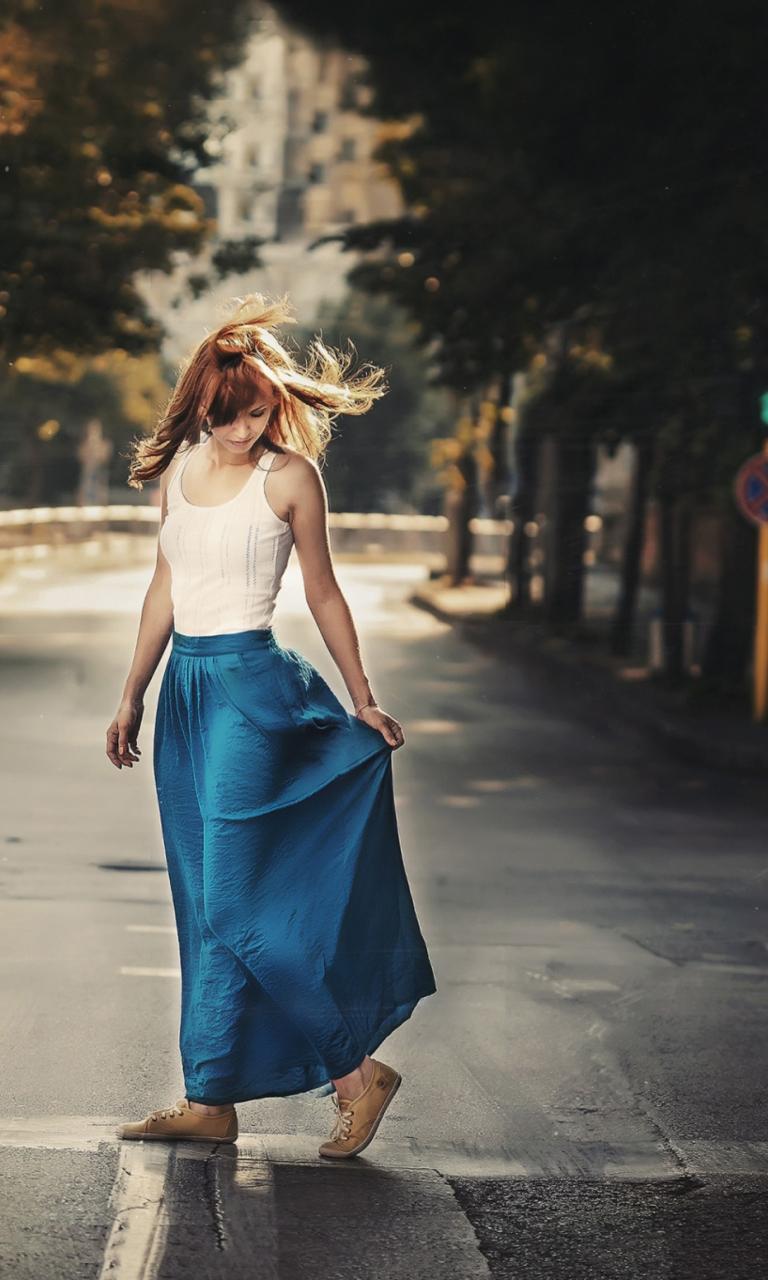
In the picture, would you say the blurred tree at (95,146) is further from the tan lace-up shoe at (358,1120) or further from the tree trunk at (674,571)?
the tan lace-up shoe at (358,1120)

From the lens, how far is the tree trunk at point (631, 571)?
8.99 metres

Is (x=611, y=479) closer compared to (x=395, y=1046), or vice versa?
(x=395, y=1046)

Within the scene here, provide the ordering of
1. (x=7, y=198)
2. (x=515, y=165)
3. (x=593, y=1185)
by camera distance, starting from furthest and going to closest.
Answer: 1. (x=515, y=165)
2. (x=7, y=198)
3. (x=593, y=1185)

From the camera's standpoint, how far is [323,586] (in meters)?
4.03

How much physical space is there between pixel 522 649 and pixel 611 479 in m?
1.29

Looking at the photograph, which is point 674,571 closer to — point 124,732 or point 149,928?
point 149,928

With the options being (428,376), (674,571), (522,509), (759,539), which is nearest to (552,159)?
(428,376)

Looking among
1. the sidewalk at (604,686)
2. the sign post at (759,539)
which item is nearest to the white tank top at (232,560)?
the sidewalk at (604,686)

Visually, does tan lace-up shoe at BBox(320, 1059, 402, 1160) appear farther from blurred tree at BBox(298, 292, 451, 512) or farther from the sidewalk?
blurred tree at BBox(298, 292, 451, 512)

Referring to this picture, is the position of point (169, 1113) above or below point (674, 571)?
below

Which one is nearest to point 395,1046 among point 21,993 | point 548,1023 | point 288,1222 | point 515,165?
point 548,1023

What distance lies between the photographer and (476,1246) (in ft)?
11.5

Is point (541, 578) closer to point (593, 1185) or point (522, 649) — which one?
point (522, 649)

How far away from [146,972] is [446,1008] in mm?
942
